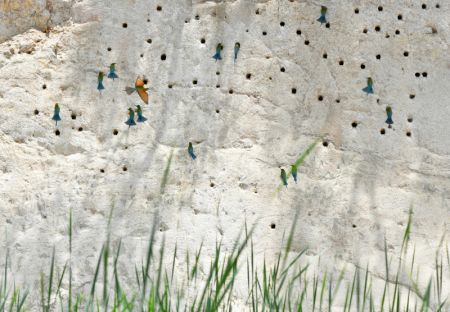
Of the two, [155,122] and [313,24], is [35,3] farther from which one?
[313,24]

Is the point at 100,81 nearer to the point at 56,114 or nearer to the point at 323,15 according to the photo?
the point at 56,114

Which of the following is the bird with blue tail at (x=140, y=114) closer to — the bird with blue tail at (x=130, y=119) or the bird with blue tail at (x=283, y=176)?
the bird with blue tail at (x=130, y=119)

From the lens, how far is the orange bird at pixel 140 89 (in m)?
4.23

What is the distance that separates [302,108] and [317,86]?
0.44 ft

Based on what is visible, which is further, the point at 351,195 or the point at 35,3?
the point at 35,3

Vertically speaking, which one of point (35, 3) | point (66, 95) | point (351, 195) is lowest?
point (351, 195)

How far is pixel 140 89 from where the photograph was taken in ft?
13.9

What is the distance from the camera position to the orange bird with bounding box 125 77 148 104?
423 cm

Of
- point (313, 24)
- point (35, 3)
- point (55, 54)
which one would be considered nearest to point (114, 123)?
point (55, 54)

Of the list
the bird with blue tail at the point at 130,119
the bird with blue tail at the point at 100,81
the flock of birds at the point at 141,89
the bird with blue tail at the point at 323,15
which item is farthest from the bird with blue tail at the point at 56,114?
the bird with blue tail at the point at 323,15

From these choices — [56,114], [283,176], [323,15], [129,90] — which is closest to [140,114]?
[129,90]

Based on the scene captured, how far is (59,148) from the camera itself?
4.20 meters

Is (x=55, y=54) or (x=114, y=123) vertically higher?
(x=55, y=54)

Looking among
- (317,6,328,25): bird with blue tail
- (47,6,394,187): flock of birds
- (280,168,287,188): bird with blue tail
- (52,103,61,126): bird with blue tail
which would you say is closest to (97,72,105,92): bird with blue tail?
(47,6,394,187): flock of birds
